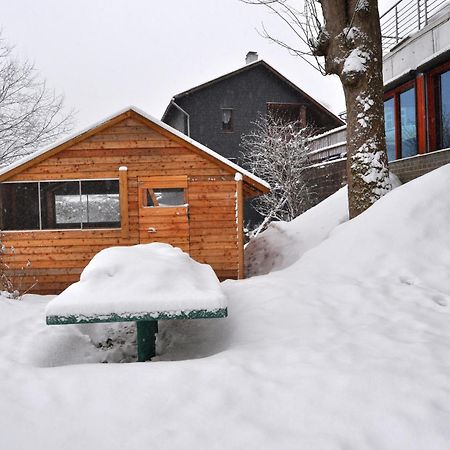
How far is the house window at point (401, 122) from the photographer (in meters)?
11.4

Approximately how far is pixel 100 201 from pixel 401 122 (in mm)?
8861

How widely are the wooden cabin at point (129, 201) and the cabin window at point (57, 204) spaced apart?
0.03 meters

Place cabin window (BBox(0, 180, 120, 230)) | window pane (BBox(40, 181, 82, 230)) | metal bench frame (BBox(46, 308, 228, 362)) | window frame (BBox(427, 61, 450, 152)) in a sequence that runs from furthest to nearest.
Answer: window frame (BBox(427, 61, 450, 152)), window pane (BBox(40, 181, 82, 230)), cabin window (BBox(0, 180, 120, 230)), metal bench frame (BBox(46, 308, 228, 362))

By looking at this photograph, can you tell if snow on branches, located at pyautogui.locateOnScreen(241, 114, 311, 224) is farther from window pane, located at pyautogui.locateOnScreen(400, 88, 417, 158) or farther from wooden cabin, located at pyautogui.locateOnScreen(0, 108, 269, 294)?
wooden cabin, located at pyautogui.locateOnScreen(0, 108, 269, 294)

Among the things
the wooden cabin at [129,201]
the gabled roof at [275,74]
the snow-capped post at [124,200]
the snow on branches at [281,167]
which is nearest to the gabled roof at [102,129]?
the wooden cabin at [129,201]

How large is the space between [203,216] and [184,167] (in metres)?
1.14

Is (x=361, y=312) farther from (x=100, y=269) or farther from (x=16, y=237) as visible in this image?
(x=16, y=237)

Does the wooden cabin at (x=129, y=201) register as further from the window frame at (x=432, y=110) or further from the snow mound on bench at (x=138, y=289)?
the window frame at (x=432, y=110)

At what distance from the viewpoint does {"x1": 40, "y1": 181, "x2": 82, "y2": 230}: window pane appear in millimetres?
9164

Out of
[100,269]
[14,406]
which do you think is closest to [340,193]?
[100,269]

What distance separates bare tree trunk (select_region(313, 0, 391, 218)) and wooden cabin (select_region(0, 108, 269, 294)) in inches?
93.4

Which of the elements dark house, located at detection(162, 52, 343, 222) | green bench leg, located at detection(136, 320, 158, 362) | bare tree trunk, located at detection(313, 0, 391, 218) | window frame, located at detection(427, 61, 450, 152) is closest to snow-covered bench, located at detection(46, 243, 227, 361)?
green bench leg, located at detection(136, 320, 158, 362)

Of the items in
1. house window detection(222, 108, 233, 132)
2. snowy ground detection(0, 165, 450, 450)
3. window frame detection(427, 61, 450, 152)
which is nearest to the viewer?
snowy ground detection(0, 165, 450, 450)

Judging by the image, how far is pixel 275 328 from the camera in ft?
13.4
